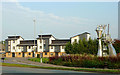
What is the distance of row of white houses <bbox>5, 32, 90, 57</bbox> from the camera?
259ft

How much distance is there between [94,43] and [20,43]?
4033 cm

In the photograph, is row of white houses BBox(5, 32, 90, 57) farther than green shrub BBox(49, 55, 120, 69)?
Yes

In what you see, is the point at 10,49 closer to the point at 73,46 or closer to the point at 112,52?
the point at 73,46

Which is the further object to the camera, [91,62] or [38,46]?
[38,46]

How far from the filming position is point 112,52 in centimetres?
3356

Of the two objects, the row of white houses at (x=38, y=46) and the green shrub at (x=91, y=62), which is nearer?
the green shrub at (x=91, y=62)

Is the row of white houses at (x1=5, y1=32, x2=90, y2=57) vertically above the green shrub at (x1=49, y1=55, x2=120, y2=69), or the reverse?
the row of white houses at (x1=5, y1=32, x2=90, y2=57)

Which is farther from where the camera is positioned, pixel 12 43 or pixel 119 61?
pixel 12 43

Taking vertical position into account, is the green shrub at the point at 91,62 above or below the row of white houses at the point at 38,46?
below

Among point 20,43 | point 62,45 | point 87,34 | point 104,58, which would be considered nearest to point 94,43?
point 87,34

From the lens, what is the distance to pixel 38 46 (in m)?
81.4

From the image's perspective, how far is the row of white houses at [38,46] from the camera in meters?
79.0

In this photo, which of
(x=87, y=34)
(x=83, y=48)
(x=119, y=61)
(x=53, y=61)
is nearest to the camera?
(x=119, y=61)

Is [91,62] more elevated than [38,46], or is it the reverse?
[38,46]
